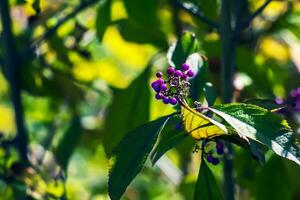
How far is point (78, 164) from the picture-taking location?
2289mm

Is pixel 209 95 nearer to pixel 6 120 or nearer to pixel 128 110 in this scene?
pixel 128 110

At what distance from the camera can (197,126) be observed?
913 millimetres

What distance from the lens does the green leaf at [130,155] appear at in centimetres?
91

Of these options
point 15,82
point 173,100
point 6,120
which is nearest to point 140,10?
point 15,82

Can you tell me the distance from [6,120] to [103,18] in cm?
98

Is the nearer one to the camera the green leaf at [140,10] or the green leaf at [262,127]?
the green leaf at [262,127]

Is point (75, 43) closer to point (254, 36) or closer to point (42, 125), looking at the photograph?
point (42, 125)

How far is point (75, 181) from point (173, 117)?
1.10m

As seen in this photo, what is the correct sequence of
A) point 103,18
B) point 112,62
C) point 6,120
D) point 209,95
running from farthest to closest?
point 6,120 < point 112,62 < point 103,18 < point 209,95

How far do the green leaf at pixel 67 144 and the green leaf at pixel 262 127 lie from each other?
2.30 feet

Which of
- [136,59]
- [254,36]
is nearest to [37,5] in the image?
[254,36]

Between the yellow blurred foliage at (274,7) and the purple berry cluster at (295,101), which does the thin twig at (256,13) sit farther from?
the yellow blurred foliage at (274,7)

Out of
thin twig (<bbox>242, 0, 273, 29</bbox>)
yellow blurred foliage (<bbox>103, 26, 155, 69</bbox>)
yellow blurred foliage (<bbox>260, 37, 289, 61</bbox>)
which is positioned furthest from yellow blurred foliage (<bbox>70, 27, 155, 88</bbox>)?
thin twig (<bbox>242, 0, 273, 29</bbox>)

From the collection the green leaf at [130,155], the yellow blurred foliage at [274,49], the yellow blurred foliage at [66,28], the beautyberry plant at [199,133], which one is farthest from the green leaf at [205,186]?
the yellow blurred foliage at [274,49]
